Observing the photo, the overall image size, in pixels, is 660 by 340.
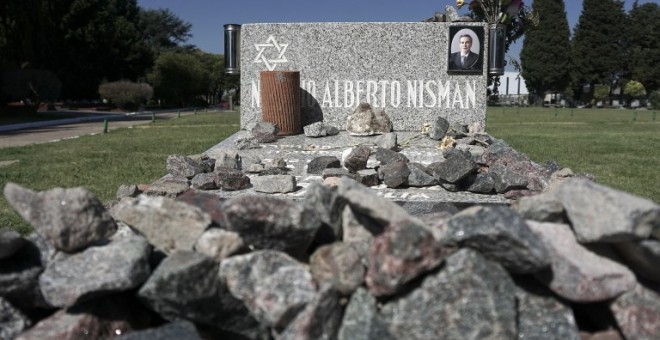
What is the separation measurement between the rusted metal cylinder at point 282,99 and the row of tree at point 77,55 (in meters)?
24.9

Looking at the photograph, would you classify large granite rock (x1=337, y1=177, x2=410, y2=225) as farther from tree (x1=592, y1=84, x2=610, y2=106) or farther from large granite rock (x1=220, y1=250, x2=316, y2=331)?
tree (x1=592, y1=84, x2=610, y2=106)

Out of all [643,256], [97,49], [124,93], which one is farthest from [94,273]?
[97,49]

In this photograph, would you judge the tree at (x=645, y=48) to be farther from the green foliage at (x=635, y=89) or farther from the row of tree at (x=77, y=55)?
the row of tree at (x=77, y=55)

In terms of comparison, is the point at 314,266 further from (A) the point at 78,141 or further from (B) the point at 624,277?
(A) the point at 78,141

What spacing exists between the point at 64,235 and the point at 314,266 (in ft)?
3.26

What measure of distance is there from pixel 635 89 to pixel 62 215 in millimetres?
63991

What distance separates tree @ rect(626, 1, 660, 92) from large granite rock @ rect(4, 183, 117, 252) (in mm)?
65111

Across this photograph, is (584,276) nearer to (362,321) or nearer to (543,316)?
(543,316)

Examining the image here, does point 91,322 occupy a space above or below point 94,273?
below

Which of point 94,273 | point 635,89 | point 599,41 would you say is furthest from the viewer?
point 599,41

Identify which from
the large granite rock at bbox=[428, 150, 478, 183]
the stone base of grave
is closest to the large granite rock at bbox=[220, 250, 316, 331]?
the stone base of grave

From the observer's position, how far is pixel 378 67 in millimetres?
8078

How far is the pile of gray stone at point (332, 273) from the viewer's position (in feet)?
6.95

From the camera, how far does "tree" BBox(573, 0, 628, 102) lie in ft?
192
